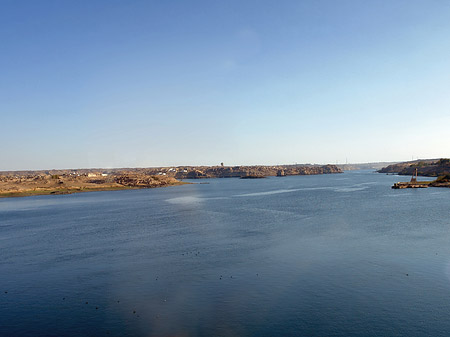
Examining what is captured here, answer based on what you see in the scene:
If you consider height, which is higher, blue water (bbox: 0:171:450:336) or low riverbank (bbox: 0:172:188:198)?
low riverbank (bbox: 0:172:188:198)

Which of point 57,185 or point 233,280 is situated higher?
point 57,185

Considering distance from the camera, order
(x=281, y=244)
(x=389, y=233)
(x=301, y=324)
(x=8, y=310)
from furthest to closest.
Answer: (x=389, y=233)
(x=281, y=244)
(x=8, y=310)
(x=301, y=324)

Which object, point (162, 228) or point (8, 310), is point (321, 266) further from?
point (162, 228)

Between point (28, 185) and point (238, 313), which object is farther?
point (28, 185)

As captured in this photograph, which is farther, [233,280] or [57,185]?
[57,185]

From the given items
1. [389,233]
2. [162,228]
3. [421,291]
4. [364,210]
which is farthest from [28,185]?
[421,291]

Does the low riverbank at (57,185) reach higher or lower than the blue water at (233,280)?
higher

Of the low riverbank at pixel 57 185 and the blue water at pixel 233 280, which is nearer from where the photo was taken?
the blue water at pixel 233 280

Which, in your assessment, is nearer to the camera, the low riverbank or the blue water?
the blue water
